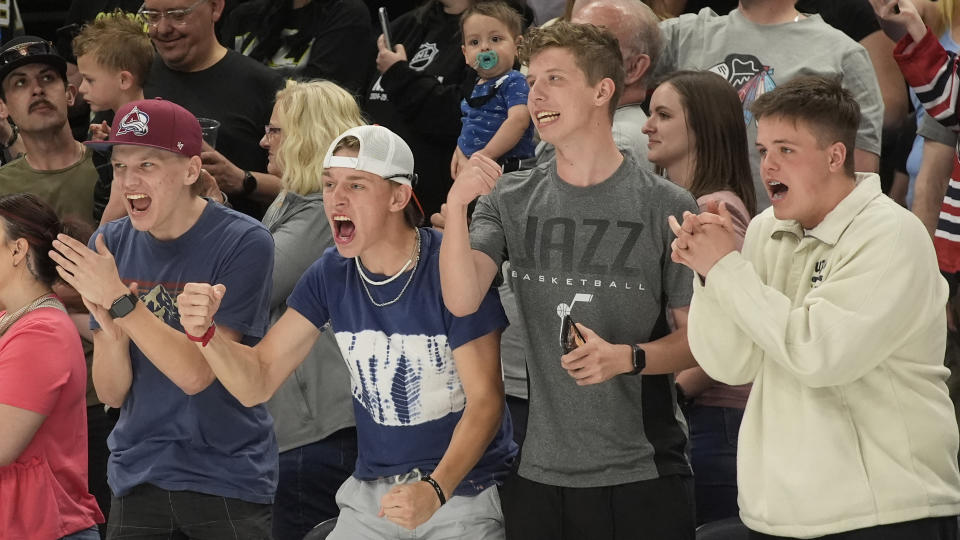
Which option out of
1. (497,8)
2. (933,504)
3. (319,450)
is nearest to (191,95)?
(497,8)

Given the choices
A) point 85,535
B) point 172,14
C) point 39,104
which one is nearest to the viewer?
point 85,535

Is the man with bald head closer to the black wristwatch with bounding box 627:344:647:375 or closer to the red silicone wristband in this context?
the black wristwatch with bounding box 627:344:647:375

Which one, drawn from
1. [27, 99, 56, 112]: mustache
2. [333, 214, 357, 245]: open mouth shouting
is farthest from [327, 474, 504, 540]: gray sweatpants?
[27, 99, 56, 112]: mustache

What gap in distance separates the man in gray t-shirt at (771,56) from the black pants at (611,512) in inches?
65.8

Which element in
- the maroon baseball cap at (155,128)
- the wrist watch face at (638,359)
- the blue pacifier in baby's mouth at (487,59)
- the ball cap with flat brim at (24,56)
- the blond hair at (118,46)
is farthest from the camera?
the ball cap with flat brim at (24,56)

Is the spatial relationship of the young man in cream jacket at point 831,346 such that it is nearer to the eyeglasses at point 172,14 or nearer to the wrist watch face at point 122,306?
the wrist watch face at point 122,306

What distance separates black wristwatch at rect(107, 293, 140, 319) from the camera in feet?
11.8

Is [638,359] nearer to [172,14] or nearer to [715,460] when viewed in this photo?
[715,460]

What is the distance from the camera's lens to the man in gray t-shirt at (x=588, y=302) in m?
3.34

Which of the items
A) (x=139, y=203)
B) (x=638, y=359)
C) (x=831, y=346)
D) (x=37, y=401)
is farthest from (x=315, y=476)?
(x=831, y=346)

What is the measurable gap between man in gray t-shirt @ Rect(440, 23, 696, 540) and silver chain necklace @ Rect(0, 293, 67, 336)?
4.64 feet

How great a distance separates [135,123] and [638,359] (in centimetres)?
184

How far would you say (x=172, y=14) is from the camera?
5809 millimetres

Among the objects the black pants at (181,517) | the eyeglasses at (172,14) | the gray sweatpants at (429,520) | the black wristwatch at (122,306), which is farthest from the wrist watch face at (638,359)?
the eyeglasses at (172,14)
